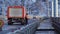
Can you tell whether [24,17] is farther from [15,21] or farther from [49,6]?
[49,6]

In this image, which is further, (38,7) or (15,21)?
(38,7)

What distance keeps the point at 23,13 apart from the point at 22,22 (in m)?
1.19

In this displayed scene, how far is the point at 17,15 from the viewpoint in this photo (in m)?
29.8

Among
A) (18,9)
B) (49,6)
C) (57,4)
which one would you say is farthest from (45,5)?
(18,9)

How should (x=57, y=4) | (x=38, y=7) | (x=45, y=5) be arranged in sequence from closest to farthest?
1. (x=57, y=4)
2. (x=45, y=5)
3. (x=38, y=7)

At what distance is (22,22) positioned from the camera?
29.5 m

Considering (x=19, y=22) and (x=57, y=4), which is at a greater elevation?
(x=57, y=4)

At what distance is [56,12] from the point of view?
46.0 metres

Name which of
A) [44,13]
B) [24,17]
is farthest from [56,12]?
[24,17]

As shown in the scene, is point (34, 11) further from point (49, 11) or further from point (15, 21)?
point (15, 21)

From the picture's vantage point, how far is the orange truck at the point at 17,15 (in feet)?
95.9

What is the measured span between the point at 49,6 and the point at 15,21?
22037 mm

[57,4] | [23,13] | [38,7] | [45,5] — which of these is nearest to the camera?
[23,13]

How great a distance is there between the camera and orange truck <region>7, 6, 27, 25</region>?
2922cm
